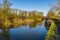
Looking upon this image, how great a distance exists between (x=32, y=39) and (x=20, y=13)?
35.1 m

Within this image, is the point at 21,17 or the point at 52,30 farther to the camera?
the point at 21,17

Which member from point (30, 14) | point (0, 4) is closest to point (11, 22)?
point (0, 4)

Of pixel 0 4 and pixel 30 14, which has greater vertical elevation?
pixel 0 4

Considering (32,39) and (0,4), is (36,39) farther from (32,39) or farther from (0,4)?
(0,4)

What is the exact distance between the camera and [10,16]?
154 ft

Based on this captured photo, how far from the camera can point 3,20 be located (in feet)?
143

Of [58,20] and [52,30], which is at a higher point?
[52,30]

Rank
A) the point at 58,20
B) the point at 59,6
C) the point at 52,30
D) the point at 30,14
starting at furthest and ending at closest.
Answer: the point at 30,14 < the point at 58,20 < the point at 59,6 < the point at 52,30

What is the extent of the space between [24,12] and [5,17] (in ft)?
54.8

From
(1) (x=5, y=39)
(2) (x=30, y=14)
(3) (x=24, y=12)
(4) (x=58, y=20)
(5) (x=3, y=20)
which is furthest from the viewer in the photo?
(2) (x=30, y=14)

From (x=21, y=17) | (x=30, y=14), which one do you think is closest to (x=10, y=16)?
(x=21, y=17)

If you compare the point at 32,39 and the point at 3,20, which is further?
the point at 3,20

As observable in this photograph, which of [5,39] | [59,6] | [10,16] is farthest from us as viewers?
[10,16]

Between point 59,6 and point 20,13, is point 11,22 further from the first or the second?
point 59,6
